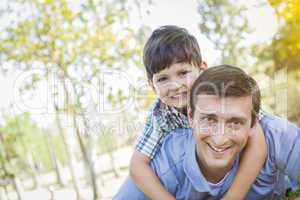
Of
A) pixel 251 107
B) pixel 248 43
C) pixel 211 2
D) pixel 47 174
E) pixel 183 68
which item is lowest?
pixel 47 174

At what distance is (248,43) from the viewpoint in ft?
7.17

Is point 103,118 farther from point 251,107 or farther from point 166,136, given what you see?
point 251,107

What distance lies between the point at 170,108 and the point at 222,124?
0.71ft

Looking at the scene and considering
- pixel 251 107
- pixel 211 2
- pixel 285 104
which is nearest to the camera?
pixel 251 107

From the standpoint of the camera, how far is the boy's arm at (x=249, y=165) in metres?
1.44

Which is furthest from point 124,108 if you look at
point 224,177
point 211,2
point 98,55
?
point 224,177

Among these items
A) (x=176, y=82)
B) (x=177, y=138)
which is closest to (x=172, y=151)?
(x=177, y=138)

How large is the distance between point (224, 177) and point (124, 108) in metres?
0.80

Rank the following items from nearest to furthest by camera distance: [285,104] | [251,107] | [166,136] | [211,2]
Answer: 1. [251,107]
2. [166,136]
3. [211,2]
4. [285,104]

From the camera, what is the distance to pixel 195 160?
4.92 feet

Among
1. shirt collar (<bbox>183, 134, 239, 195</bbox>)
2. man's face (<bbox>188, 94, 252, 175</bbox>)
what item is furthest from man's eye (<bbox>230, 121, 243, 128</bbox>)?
shirt collar (<bbox>183, 134, 239, 195</bbox>)

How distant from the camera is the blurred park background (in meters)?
2.12

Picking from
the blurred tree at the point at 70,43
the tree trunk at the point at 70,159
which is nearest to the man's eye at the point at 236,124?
the blurred tree at the point at 70,43

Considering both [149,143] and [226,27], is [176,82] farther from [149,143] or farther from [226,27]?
[226,27]
